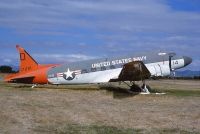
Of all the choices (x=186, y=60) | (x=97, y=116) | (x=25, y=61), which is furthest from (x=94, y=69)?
(x=97, y=116)

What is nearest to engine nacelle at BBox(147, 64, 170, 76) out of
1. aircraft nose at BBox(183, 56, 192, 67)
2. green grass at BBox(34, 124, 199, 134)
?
aircraft nose at BBox(183, 56, 192, 67)

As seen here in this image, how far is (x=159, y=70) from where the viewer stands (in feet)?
97.7

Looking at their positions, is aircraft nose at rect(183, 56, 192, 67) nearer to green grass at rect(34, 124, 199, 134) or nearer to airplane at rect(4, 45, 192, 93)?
airplane at rect(4, 45, 192, 93)

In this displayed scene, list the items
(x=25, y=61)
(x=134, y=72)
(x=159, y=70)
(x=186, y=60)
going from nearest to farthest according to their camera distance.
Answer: (x=134, y=72) → (x=159, y=70) → (x=186, y=60) → (x=25, y=61)

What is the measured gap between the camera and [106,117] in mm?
16047

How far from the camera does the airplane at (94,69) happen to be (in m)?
29.8

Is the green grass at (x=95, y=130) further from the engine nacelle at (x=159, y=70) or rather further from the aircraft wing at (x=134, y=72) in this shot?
the engine nacelle at (x=159, y=70)

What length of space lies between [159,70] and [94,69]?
14.8 feet

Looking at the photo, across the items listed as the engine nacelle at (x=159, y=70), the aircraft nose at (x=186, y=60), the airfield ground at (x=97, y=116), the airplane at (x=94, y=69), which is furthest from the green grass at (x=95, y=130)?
the aircraft nose at (x=186, y=60)

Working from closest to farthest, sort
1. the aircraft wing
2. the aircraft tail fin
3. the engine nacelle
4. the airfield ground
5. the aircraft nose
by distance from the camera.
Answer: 1. the airfield ground
2. the aircraft wing
3. the engine nacelle
4. the aircraft nose
5. the aircraft tail fin

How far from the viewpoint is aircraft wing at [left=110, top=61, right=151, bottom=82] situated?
88.9 ft

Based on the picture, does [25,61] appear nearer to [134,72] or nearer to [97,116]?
[134,72]

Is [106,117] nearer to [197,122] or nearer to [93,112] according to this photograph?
[93,112]

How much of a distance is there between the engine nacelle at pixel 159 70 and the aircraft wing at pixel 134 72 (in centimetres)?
152
